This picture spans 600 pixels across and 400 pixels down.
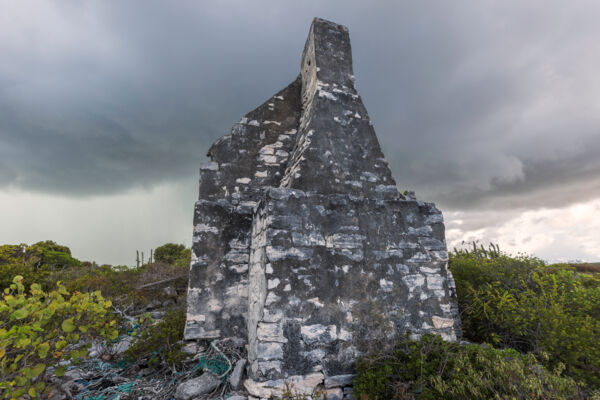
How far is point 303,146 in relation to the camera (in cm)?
521

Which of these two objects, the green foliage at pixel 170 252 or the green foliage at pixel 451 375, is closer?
the green foliage at pixel 451 375

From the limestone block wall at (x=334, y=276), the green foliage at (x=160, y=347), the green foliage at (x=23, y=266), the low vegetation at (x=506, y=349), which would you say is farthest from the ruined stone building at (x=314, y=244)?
the green foliage at (x=23, y=266)

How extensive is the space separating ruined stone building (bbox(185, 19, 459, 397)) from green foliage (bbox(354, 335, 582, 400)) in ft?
1.60

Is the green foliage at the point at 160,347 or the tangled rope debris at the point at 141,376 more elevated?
the green foliage at the point at 160,347

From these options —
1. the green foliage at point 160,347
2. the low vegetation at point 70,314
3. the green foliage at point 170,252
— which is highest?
the green foliage at point 170,252

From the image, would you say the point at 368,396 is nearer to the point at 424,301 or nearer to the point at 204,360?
the point at 424,301

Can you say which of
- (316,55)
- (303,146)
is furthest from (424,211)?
(316,55)

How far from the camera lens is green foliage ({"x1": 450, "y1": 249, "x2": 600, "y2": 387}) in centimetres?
427

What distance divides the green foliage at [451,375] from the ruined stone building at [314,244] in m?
0.49

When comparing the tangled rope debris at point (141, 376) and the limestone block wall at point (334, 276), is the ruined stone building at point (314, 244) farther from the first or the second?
the tangled rope debris at point (141, 376)

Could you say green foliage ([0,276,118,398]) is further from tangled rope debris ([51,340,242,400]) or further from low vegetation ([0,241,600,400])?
tangled rope debris ([51,340,242,400])

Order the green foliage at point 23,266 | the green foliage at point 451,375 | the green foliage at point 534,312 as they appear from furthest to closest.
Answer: the green foliage at point 23,266 → the green foliage at point 534,312 → the green foliage at point 451,375

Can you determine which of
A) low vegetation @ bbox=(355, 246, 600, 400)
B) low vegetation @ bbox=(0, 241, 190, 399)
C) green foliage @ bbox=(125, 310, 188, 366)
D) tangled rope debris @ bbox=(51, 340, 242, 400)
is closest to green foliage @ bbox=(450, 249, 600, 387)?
low vegetation @ bbox=(355, 246, 600, 400)

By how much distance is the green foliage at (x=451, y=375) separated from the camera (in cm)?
267
